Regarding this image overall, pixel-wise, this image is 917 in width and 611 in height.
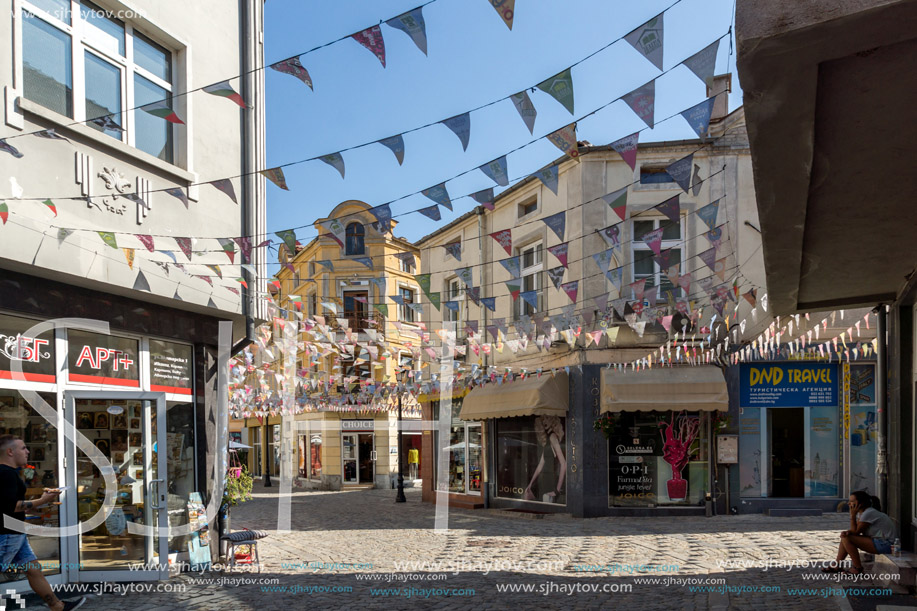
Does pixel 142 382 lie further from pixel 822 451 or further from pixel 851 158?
pixel 822 451

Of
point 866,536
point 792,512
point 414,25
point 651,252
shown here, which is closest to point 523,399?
point 651,252

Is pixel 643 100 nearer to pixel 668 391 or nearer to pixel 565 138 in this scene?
pixel 565 138

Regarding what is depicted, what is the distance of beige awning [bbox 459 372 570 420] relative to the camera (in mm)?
17656

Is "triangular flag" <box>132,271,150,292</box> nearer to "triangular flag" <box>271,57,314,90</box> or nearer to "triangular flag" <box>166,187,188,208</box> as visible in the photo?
"triangular flag" <box>166,187,188,208</box>

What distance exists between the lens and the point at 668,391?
54.9 ft

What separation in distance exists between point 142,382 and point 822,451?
46.2 feet

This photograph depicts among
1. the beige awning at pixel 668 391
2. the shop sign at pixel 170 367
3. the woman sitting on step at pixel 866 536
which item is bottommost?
the woman sitting on step at pixel 866 536

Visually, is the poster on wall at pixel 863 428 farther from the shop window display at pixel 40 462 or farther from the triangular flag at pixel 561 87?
the shop window display at pixel 40 462

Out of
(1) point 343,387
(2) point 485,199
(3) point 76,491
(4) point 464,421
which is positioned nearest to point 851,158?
(2) point 485,199

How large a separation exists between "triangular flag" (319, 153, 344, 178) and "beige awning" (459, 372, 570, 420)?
37.1 feet

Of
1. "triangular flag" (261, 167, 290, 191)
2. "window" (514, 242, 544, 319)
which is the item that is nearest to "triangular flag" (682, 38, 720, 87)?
"triangular flag" (261, 167, 290, 191)

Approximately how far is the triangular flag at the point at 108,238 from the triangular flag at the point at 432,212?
10.8 ft

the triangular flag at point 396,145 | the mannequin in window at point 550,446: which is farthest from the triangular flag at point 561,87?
the mannequin in window at point 550,446

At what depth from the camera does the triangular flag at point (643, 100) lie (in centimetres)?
607
